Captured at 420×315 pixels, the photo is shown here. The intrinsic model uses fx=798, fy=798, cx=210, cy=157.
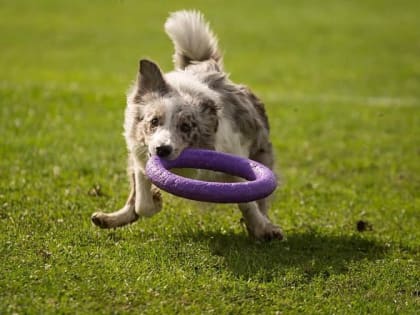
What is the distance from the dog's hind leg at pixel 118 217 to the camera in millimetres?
7816

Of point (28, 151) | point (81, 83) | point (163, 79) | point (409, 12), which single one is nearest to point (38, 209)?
point (163, 79)

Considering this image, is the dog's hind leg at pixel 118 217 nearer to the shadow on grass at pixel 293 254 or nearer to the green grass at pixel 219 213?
the green grass at pixel 219 213

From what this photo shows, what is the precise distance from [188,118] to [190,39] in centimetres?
174

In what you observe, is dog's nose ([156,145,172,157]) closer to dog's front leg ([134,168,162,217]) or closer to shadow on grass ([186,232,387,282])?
dog's front leg ([134,168,162,217])

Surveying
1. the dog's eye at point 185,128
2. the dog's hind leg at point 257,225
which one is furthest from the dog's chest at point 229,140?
the dog's hind leg at point 257,225

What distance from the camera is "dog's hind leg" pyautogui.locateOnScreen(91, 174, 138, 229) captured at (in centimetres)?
782

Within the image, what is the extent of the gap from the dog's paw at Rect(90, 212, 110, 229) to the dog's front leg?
0.32 meters

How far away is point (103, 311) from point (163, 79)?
275 centimetres

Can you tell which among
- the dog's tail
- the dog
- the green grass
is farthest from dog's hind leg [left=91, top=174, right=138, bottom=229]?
the dog's tail

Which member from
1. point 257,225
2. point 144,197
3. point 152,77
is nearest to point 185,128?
point 152,77

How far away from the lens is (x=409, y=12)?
38.6 metres

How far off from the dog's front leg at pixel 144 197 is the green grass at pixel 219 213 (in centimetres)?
19

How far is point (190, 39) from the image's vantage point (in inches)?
344

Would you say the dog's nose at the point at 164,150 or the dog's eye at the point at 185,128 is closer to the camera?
the dog's nose at the point at 164,150
